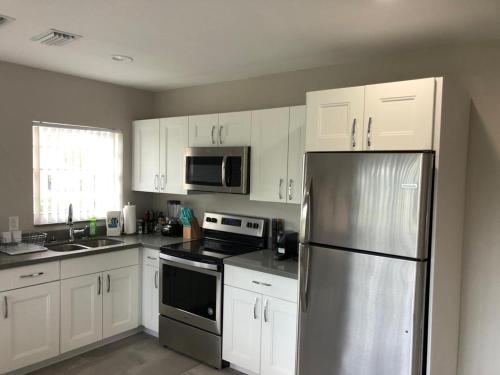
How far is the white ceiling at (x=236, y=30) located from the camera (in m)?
2.02

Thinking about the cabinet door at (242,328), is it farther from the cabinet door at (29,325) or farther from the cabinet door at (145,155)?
the cabinet door at (145,155)

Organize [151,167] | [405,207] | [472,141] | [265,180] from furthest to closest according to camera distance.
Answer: [151,167], [265,180], [472,141], [405,207]

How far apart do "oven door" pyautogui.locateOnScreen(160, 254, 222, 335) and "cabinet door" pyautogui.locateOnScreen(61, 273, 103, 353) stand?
54 cm

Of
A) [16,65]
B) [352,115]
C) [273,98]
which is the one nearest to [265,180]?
[273,98]

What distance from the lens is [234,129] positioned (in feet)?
11.2

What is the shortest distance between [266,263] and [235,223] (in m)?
0.80

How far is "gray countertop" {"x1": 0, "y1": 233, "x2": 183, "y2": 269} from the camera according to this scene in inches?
113

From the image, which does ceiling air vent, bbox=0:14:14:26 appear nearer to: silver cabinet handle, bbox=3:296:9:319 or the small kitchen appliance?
silver cabinet handle, bbox=3:296:9:319

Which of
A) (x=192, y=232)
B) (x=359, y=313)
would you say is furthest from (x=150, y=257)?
(x=359, y=313)

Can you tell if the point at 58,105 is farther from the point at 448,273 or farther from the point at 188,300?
the point at 448,273

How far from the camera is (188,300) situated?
3295 mm

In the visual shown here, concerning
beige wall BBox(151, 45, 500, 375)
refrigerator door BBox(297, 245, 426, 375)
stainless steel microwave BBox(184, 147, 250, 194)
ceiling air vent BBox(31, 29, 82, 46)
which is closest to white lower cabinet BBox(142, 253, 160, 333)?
stainless steel microwave BBox(184, 147, 250, 194)

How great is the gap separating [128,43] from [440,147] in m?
2.05

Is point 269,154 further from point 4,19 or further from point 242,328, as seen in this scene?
point 4,19
